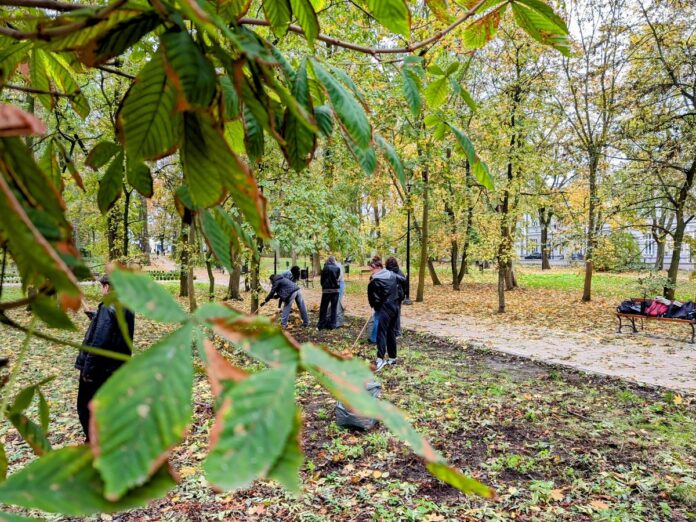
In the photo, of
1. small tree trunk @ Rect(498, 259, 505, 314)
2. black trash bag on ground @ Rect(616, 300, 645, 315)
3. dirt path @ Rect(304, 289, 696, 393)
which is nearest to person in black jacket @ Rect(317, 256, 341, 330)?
dirt path @ Rect(304, 289, 696, 393)

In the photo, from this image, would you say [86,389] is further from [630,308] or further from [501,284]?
[501,284]

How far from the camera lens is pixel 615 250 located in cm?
1297

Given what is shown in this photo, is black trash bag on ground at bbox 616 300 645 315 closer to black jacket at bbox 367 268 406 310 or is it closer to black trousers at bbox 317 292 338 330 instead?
black jacket at bbox 367 268 406 310

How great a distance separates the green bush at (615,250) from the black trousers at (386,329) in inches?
295

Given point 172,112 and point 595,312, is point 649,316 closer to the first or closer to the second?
point 595,312

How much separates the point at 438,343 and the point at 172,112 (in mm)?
9585

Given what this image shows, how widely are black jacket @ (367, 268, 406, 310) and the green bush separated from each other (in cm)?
733

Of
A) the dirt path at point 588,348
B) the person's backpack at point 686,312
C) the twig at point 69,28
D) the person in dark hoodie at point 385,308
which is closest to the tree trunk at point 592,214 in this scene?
the dirt path at point 588,348

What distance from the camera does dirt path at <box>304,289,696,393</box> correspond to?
23.1 ft

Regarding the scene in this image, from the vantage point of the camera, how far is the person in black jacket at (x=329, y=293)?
11.1m

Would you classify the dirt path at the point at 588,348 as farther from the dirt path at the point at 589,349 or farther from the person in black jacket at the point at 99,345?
the person in black jacket at the point at 99,345

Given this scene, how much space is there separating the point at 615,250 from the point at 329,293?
831 cm

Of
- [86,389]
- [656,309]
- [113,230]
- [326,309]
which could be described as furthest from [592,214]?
[86,389]

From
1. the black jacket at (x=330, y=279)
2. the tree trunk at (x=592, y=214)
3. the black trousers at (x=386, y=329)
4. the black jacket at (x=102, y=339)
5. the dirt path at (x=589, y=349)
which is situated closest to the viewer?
the black jacket at (x=102, y=339)
